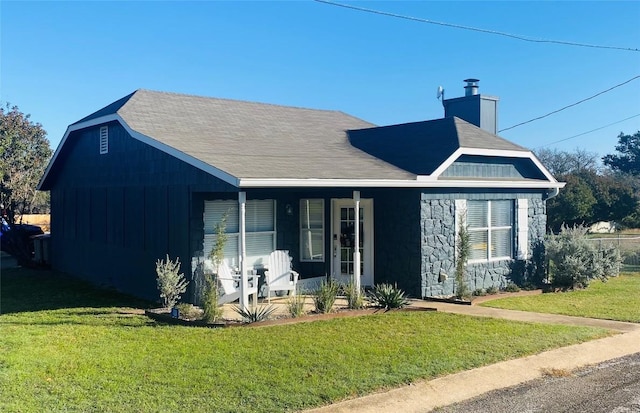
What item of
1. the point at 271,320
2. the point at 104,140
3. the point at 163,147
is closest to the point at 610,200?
the point at 104,140

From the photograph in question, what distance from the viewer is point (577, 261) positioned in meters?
13.8

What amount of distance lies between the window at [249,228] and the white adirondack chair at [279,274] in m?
0.77

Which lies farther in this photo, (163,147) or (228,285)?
(163,147)

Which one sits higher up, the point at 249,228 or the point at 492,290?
the point at 249,228

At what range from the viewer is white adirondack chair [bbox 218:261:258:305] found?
36.3 feet

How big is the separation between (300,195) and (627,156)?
41.8 metres

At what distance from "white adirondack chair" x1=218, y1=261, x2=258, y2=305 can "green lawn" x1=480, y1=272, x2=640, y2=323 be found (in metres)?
4.72

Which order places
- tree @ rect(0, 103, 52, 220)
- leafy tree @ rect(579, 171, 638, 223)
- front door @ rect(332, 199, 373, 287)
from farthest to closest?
1. leafy tree @ rect(579, 171, 638, 223)
2. tree @ rect(0, 103, 52, 220)
3. front door @ rect(332, 199, 373, 287)

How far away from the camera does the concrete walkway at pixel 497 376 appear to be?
6.20m

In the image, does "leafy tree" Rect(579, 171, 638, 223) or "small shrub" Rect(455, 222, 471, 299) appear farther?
"leafy tree" Rect(579, 171, 638, 223)

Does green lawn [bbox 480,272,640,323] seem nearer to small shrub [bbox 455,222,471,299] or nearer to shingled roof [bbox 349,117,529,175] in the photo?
small shrub [bbox 455,222,471,299]

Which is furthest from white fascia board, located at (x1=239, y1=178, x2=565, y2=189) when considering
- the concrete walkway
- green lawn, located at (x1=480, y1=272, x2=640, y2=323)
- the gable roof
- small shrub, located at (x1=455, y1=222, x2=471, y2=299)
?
the concrete walkway

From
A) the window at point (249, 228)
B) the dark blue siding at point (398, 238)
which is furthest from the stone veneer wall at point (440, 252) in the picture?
the window at point (249, 228)

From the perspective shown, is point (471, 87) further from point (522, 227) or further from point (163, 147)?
point (163, 147)
